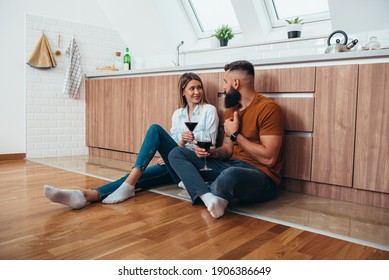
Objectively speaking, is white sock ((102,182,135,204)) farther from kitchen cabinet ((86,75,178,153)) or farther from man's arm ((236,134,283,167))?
kitchen cabinet ((86,75,178,153))

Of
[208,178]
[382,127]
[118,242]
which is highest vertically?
[382,127]

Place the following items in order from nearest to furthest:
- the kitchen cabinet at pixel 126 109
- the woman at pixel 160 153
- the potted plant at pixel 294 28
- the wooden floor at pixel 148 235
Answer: the wooden floor at pixel 148 235
the woman at pixel 160 153
the kitchen cabinet at pixel 126 109
the potted plant at pixel 294 28

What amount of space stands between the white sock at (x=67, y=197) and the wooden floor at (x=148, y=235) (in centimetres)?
4

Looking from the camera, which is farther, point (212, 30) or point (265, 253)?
point (212, 30)

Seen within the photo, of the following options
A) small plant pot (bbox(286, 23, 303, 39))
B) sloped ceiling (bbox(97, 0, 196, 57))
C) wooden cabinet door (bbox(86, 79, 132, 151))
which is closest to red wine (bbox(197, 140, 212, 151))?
wooden cabinet door (bbox(86, 79, 132, 151))

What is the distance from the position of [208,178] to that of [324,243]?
902 mm

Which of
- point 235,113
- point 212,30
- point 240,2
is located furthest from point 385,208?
point 212,30

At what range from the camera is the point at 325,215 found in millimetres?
2016

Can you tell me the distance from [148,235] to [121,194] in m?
0.62

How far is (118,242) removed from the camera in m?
1.57

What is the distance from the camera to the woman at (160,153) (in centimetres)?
206

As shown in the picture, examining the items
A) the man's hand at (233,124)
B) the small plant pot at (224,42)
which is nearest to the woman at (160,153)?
the man's hand at (233,124)

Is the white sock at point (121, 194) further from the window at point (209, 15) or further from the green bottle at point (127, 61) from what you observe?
the window at point (209, 15)

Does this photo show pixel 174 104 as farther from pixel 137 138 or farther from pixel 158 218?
pixel 158 218
